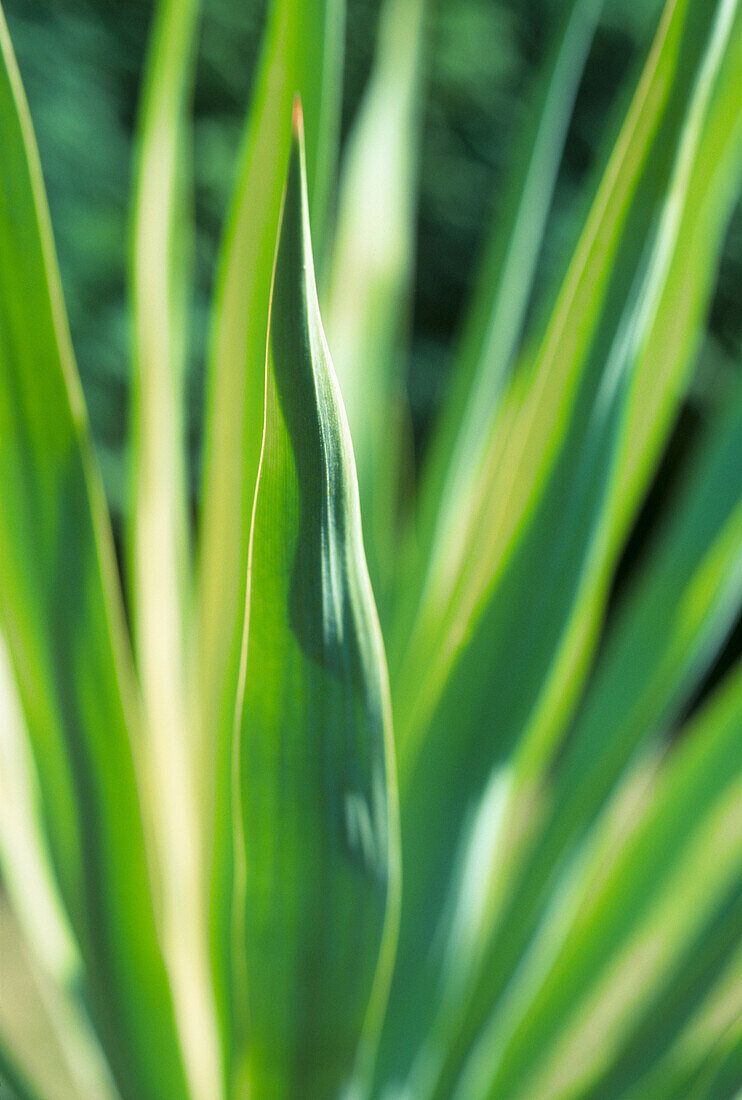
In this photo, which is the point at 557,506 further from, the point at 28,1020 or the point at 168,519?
the point at 28,1020

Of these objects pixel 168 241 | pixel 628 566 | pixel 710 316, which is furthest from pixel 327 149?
pixel 628 566

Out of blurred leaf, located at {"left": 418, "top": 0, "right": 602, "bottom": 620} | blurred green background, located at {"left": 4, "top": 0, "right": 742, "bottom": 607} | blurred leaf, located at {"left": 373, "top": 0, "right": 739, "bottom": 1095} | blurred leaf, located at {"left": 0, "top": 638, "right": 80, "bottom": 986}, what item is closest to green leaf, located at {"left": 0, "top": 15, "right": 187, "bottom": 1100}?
blurred leaf, located at {"left": 0, "top": 638, "right": 80, "bottom": 986}

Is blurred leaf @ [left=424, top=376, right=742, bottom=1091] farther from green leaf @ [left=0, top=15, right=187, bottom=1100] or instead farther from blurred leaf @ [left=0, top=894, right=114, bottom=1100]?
blurred leaf @ [left=0, top=894, right=114, bottom=1100]

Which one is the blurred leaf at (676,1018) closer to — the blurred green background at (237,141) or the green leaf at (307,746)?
the green leaf at (307,746)

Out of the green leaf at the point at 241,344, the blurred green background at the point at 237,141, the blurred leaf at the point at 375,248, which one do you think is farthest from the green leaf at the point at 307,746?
the blurred green background at the point at 237,141

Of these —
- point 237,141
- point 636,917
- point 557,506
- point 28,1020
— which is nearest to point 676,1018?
point 636,917
